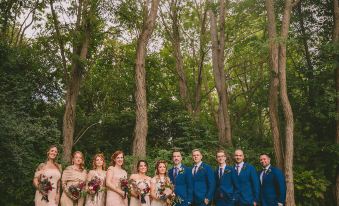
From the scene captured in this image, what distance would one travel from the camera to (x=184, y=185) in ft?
26.0

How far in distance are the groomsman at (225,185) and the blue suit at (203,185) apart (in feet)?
0.59

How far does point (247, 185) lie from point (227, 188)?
409mm

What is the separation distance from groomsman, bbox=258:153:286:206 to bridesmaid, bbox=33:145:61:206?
13.8 feet

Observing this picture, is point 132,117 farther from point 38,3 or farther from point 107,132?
point 38,3

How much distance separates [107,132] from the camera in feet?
71.2

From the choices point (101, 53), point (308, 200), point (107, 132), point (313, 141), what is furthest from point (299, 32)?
point (107, 132)

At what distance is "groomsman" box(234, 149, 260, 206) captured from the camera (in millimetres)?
7719

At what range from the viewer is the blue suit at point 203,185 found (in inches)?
305

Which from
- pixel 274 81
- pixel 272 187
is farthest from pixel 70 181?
pixel 274 81

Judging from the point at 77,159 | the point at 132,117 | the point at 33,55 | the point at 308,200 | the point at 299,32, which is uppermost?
the point at 299,32

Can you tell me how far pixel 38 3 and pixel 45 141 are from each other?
7.04m

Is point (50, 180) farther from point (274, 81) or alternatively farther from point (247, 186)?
point (274, 81)

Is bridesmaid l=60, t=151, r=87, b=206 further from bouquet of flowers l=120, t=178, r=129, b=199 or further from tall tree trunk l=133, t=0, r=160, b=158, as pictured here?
tall tree trunk l=133, t=0, r=160, b=158

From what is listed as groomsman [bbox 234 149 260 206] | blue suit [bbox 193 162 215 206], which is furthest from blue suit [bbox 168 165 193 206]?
groomsman [bbox 234 149 260 206]
